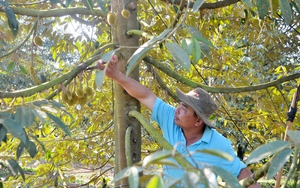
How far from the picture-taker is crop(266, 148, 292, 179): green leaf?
562mm

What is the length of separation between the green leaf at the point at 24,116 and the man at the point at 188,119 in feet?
2.21

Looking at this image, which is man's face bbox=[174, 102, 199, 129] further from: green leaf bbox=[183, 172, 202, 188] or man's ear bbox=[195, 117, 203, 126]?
green leaf bbox=[183, 172, 202, 188]

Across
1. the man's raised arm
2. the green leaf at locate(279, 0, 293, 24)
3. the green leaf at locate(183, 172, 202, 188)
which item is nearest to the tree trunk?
the man's raised arm

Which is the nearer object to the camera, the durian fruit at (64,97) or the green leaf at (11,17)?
the green leaf at (11,17)

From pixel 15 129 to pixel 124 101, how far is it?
86 cm

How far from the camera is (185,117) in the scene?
5.24 feet

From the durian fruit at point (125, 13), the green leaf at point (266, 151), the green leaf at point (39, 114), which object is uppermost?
the durian fruit at point (125, 13)

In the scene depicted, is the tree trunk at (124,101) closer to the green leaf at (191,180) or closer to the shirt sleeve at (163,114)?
the shirt sleeve at (163,114)

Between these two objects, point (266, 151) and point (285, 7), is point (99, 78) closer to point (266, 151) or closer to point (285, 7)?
point (266, 151)

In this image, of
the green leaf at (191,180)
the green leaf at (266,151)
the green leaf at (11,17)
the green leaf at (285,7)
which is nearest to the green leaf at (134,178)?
the green leaf at (191,180)

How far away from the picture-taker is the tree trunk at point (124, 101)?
5.14ft

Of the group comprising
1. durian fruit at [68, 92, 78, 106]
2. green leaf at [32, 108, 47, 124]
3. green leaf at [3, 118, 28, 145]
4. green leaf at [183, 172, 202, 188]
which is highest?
durian fruit at [68, 92, 78, 106]

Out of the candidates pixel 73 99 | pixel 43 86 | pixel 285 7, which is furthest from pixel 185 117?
pixel 285 7

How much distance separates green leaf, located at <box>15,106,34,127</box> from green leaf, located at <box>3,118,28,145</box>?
0.05 ft
